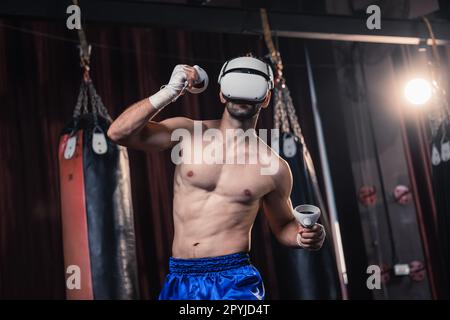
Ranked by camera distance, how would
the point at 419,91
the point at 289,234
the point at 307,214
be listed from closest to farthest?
the point at 307,214
the point at 289,234
the point at 419,91

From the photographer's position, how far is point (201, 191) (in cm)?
223

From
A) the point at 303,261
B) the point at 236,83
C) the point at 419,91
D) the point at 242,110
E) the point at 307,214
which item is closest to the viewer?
the point at 307,214

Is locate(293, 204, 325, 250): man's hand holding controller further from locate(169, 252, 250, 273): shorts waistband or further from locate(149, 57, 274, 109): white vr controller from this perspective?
locate(149, 57, 274, 109): white vr controller

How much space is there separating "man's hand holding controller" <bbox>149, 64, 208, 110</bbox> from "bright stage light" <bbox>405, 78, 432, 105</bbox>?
2.15m

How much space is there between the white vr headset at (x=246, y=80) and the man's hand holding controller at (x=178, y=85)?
89 mm

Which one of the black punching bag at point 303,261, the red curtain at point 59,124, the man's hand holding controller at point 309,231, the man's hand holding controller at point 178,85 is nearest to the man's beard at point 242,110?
the man's hand holding controller at point 178,85

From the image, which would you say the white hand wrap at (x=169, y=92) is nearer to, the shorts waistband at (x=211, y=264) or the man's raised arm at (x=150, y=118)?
the man's raised arm at (x=150, y=118)

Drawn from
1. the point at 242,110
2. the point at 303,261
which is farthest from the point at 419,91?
the point at 242,110

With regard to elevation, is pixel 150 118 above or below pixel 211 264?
above

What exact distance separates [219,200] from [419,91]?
211cm

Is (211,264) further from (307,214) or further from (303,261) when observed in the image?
(303,261)

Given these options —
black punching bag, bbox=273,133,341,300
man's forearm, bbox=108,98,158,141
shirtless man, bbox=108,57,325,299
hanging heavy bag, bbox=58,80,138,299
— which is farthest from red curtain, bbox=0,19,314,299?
man's forearm, bbox=108,98,158,141

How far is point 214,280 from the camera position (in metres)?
2.18

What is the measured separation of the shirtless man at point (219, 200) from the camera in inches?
82.9
